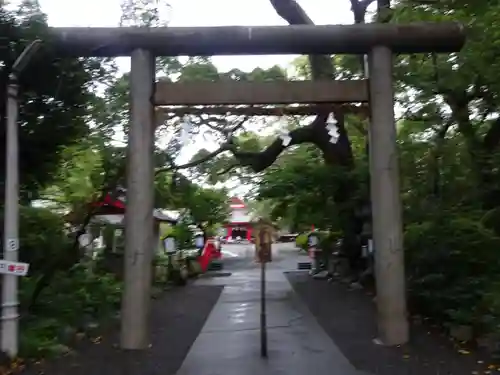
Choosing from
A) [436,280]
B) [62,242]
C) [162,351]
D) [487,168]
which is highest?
[487,168]

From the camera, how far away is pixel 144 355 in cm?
962

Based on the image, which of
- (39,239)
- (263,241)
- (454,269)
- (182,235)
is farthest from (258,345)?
(182,235)

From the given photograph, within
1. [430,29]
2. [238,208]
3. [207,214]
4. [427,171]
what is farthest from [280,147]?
[238,208]

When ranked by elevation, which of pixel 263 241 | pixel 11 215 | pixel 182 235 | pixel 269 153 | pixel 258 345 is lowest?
pixel 258 345

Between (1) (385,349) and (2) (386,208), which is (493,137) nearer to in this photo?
(2) (386,208)

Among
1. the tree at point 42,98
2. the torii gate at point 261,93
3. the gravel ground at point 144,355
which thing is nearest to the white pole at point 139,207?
the torii gate at point 261,93

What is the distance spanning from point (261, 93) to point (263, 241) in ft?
7.79

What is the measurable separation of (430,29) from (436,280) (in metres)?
4.49

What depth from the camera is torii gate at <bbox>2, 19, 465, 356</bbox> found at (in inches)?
400

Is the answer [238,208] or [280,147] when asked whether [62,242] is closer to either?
[280,147]

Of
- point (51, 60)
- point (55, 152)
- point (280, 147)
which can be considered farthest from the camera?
point (280, 147)

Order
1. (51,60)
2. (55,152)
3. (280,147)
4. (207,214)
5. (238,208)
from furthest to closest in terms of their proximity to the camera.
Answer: (238,208), (207,214), (280,147), (55,152), (51,60)

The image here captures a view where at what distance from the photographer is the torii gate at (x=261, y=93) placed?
1017cm

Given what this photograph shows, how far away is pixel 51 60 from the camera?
9969 millimetres
